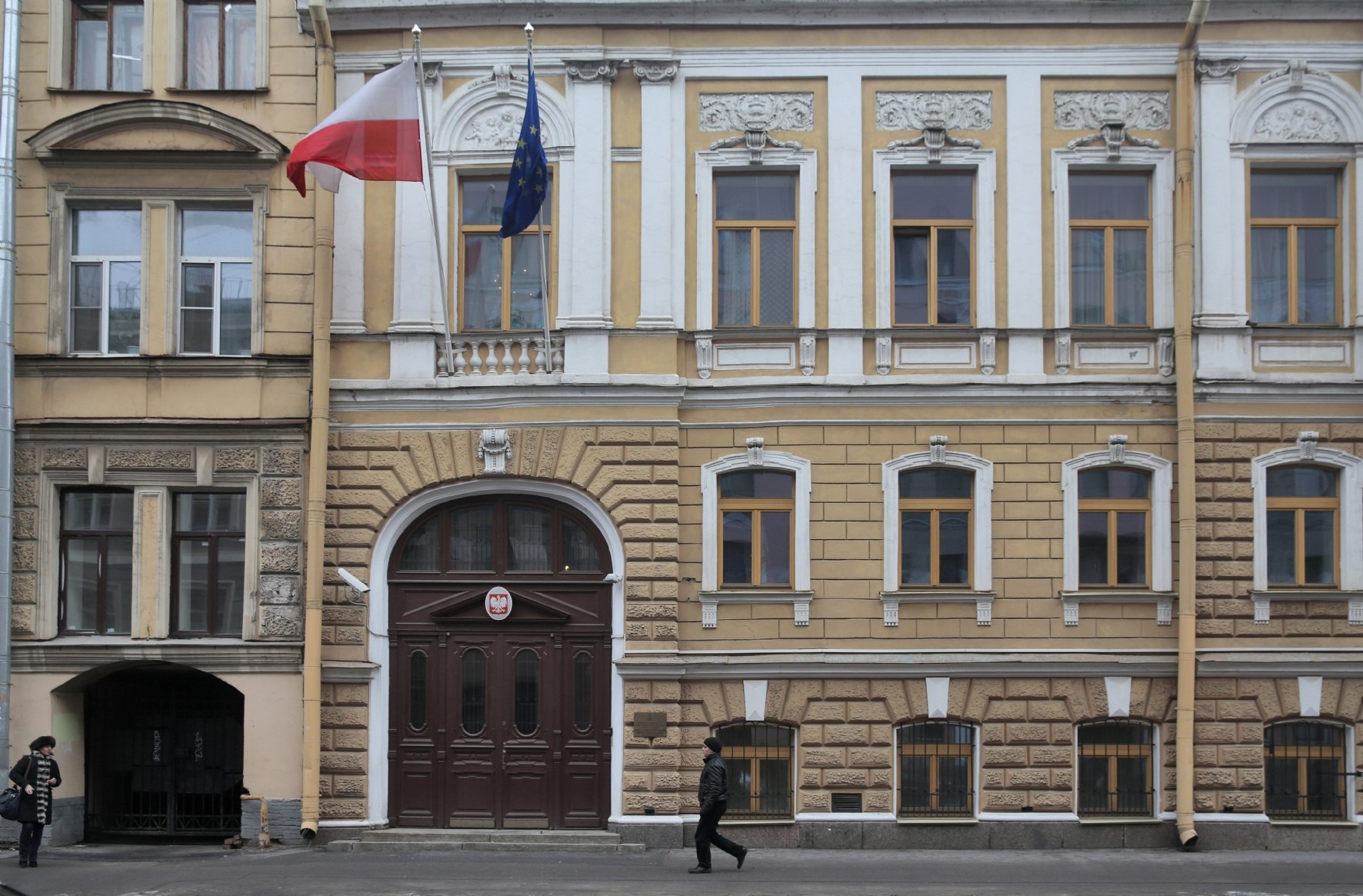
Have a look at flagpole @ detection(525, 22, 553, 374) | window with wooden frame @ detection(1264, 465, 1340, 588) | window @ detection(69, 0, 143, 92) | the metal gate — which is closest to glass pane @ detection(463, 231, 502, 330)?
flagpole @ detection(525, 22, 553, 374)

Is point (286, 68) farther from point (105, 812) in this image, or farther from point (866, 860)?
point (866, 860)

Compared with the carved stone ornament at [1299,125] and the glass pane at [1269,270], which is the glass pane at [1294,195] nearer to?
the glass pane at [1269,270]

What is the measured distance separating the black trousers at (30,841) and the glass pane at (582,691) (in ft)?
21.1

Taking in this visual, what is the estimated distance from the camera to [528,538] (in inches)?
727

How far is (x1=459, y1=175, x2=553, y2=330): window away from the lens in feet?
60.8

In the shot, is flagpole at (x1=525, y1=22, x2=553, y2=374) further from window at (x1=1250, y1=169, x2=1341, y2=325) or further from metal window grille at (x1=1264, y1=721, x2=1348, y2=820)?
metal window grille at (x1=1264, y1=721, x2=1348, y2=820)

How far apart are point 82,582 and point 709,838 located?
29.9ft

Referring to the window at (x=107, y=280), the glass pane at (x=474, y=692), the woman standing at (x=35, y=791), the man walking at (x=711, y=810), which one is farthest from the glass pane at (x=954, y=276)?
the woman standing at (x=35, y=791)

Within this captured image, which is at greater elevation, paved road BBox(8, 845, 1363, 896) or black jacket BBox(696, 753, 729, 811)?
black jacket BBox(696, 753, 729, 811)

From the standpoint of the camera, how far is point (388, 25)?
60.4 feet

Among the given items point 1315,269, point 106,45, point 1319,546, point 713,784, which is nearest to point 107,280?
point 106,45

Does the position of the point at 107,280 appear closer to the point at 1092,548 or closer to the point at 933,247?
the point at 933,247

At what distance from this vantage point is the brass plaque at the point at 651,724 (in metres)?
17.7

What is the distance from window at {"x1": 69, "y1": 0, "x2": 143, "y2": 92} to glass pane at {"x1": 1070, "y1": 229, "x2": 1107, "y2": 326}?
12642mm
